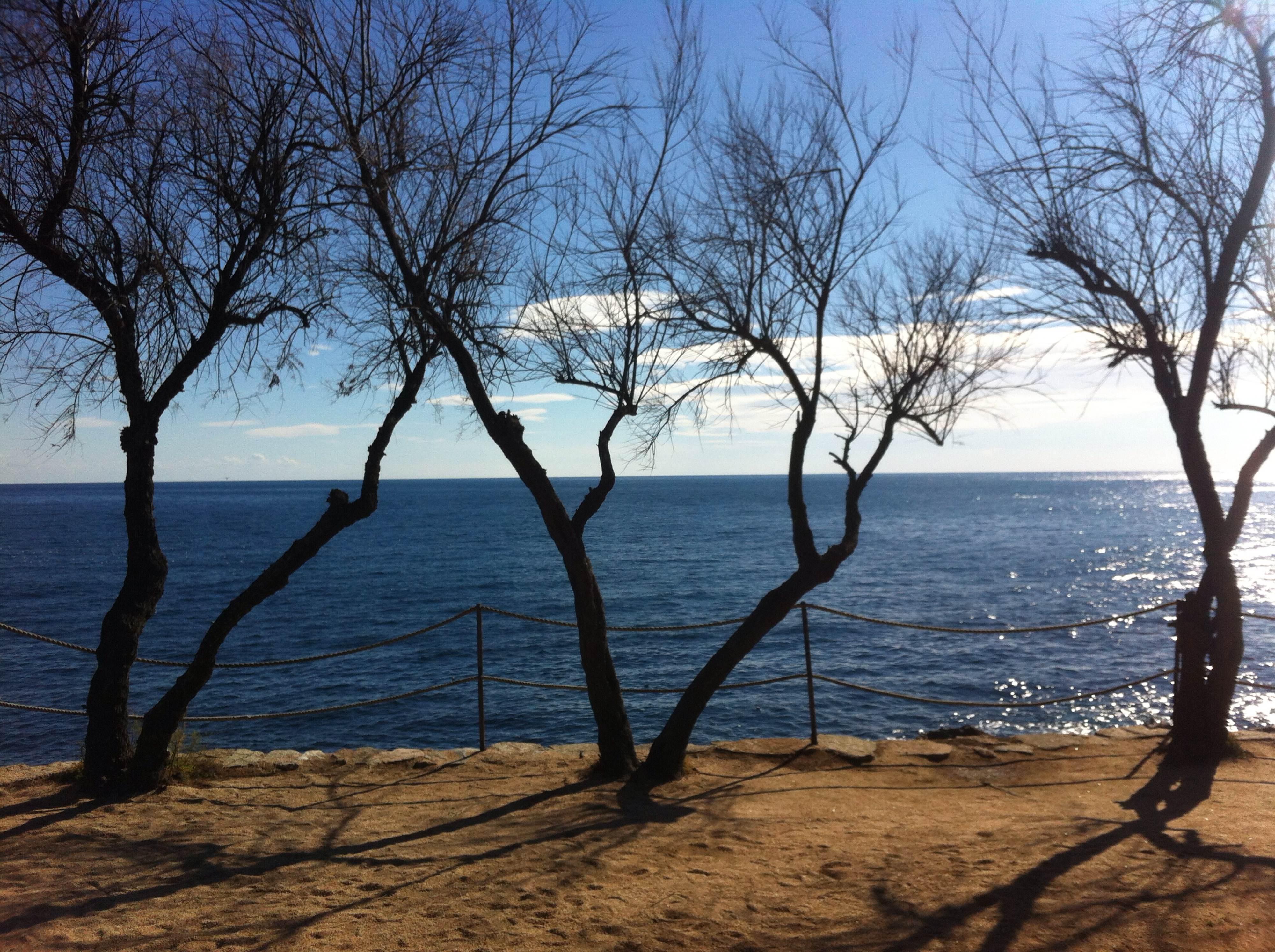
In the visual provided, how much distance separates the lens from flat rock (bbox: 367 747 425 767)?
8047 mm

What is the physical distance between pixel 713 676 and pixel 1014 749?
313 centimetres

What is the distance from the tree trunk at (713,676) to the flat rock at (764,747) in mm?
781

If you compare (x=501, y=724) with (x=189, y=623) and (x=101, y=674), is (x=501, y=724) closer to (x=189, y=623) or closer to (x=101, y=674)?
(x=101, y=674)

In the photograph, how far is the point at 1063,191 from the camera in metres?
7.73

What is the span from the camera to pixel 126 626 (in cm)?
695

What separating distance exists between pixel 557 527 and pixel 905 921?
13.7ft

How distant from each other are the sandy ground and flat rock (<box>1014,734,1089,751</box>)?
1.30 ft

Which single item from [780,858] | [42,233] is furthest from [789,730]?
[42,233]

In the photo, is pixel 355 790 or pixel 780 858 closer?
pixel 780 858

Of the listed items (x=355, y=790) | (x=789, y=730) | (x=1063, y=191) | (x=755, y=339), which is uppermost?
(x=1063, y=191)

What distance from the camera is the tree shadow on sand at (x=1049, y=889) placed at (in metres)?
4.27

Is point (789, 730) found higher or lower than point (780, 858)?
lower

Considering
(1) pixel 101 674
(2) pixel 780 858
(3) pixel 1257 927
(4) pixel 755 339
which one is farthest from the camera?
(4) pixel 755 339

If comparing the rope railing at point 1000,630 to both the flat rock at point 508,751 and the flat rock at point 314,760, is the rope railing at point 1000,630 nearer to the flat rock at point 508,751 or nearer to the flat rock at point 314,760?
the flat rock at point 508,751
